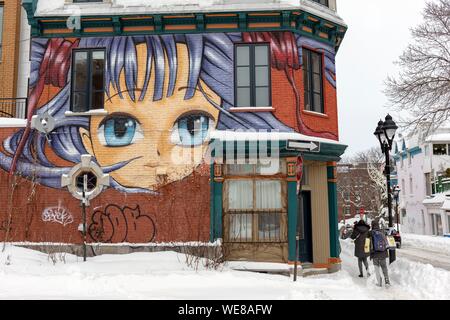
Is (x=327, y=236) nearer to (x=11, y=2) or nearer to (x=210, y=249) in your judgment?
(x=210, y=249)

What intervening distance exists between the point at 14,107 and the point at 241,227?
844 centimetres

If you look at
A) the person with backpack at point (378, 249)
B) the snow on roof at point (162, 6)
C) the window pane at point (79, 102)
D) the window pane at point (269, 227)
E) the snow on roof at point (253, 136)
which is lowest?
the person with backpack at point (378, 249)

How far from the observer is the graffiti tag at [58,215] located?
42.2 ft

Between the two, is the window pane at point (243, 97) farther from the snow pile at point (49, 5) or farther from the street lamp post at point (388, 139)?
the snow pile at point (49, 5)

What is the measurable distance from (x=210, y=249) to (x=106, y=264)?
9.10ft

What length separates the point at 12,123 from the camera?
1323cm

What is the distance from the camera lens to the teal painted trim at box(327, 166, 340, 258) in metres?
13.6

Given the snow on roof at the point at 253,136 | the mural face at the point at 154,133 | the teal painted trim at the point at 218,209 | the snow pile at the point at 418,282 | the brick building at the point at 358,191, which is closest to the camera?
the snow pile at the point at 418,282

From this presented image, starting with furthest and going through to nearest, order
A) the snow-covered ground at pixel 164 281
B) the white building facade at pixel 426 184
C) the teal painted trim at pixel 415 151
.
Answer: the teal painted trim at pixel 415 151
the white building facade at pixel 426 184
the snow-covered ground at pixel 164 281

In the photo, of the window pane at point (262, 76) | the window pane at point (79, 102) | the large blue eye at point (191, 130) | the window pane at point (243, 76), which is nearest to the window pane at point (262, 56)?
the window pane at point (262, 76)

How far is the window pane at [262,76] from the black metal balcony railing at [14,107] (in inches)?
293

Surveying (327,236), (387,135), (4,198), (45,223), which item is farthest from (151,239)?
(387,135)

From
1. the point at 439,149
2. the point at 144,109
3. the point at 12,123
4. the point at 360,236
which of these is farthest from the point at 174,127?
the point at 439,149

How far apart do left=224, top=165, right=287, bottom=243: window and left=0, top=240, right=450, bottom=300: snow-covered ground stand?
121cm
